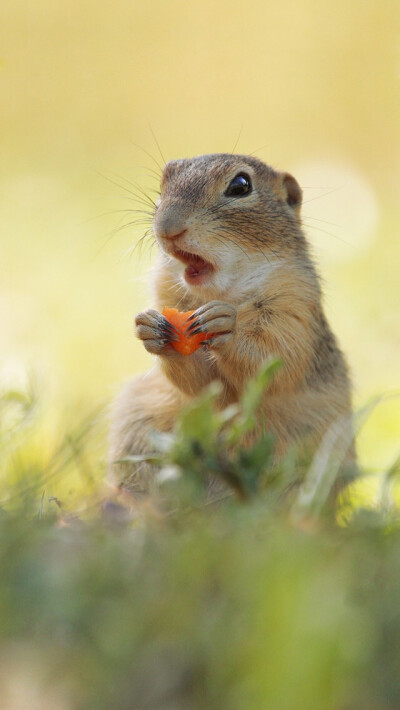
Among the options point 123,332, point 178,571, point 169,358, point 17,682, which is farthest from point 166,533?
point 123,332

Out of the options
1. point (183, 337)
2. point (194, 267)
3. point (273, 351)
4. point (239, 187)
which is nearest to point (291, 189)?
point (239, 187)

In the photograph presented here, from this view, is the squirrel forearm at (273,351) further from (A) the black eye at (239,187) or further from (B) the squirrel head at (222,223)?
(A) the black eye at (239,187)

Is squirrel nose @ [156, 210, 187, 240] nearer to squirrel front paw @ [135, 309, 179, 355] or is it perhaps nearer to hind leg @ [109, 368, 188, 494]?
squirrel front paw @ [135, 309, 179, 355]

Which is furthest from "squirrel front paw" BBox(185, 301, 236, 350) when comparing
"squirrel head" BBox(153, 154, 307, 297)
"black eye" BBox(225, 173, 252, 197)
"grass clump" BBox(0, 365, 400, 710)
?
"grass clump" BBox(0, 365, 400, 710)

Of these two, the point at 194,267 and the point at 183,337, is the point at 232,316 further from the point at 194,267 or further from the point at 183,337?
the point at 194,267

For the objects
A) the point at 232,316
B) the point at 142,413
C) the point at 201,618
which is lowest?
the point at 142,413

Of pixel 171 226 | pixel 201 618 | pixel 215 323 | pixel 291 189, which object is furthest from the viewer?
pixel 291 189
